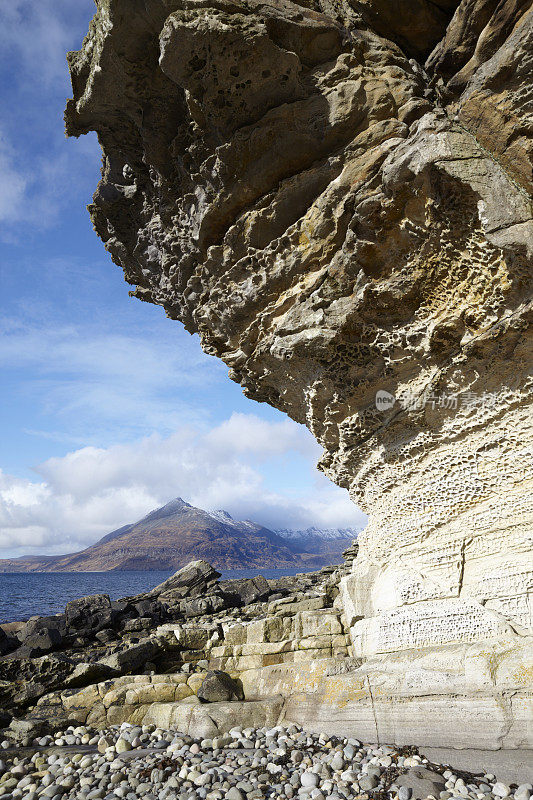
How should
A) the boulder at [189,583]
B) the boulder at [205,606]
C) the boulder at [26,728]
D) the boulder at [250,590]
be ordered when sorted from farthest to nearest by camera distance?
the boulder at [189,583]
the boulder at [250,590]
the boulder at [205,606]
the boulder at [26,728]

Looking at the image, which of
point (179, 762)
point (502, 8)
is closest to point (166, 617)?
point (179, 762)

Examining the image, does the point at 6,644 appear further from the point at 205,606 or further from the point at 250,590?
the point at 250,590

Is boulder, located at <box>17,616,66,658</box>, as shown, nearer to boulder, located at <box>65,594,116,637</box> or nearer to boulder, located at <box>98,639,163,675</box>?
boulder, located at <box>65,594,116,637</box>

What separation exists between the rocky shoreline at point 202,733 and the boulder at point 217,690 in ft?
0.05

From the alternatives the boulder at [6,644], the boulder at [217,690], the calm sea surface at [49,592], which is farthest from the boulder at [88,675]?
the calm sea surface at [49,592]

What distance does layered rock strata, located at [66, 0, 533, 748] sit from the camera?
6.03 meters

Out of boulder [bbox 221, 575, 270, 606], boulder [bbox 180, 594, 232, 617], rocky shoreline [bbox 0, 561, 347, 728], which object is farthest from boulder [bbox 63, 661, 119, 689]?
boulder [bbox 221, 575, 270, 606]

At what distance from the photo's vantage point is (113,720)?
7.61m

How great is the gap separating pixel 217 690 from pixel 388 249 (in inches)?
294

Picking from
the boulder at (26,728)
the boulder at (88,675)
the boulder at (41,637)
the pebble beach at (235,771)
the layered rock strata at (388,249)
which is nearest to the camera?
the pebble beach at (235,771)

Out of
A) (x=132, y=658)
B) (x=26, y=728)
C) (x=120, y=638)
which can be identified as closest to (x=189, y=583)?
(x=120, y=638)

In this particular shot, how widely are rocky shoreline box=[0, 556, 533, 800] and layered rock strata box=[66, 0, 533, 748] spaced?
0.63 metres

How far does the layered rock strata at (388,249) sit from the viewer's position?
6.03 m

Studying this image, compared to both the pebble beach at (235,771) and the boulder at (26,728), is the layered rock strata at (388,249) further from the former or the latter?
the boulder at (26,728)
